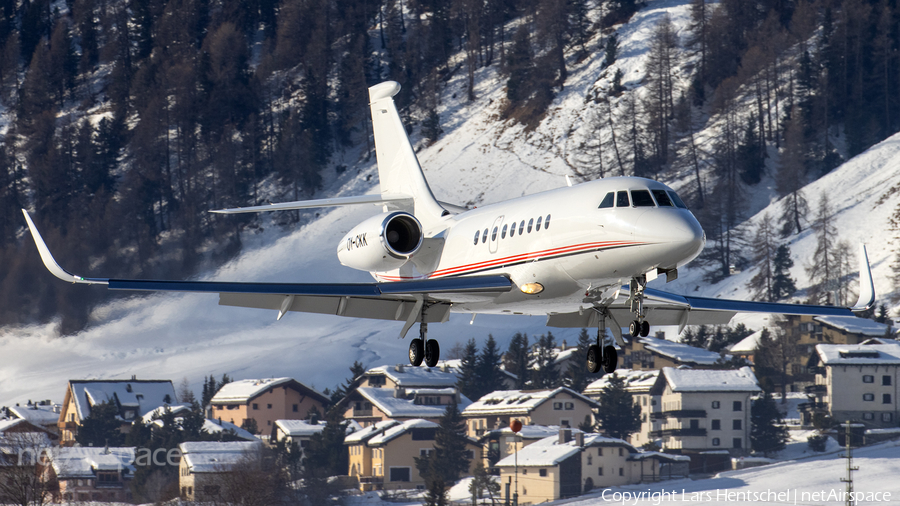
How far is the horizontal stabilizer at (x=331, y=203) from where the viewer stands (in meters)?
27.4

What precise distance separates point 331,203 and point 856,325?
279 ft

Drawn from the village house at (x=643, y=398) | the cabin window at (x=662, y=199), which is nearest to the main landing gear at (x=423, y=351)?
the cabin window at (x=662, y=199)

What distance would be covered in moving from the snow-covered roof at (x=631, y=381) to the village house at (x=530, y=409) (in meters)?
2.84

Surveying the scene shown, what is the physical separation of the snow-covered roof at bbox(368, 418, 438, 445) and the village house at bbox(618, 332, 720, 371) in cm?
2275

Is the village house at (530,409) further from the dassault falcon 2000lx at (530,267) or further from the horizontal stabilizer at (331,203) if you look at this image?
the dassault falcon 2000lx at (530,267)

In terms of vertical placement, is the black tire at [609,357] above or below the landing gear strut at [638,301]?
below

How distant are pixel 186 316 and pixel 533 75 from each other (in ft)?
242

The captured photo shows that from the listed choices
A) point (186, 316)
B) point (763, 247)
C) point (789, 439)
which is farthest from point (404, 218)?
point (763, 247)

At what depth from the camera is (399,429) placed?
89.3 metres

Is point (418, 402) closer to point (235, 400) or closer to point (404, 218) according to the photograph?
point (235, 400)

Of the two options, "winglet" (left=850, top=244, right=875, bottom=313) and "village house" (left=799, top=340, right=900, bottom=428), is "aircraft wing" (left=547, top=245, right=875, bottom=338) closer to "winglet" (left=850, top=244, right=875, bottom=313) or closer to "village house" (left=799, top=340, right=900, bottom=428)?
"winglet" (left=850, top=244, right=875, bottom=313)

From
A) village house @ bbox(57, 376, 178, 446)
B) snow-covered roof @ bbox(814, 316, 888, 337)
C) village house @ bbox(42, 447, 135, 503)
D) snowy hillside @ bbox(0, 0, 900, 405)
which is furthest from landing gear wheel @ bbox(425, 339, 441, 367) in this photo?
snow-covered roof @ bbox(814, 316, 888, 337)

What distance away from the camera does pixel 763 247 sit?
11700 cm

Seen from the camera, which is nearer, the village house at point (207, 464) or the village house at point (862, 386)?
the village house at point (207, 464)
